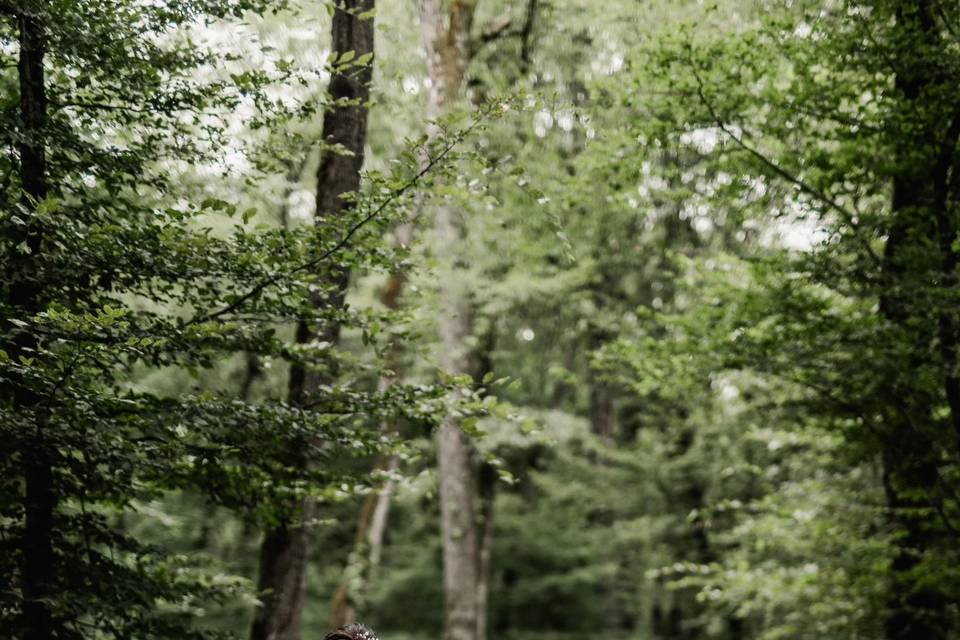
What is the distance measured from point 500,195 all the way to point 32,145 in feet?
23.0

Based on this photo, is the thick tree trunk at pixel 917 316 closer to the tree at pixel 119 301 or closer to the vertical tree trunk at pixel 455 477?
the tree at pixel 119 301

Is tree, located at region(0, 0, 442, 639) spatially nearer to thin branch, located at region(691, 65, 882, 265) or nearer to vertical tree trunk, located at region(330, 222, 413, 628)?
thin branch, located at region(691, 65, 882, 265)

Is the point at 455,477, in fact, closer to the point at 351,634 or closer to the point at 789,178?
the point at 789,178

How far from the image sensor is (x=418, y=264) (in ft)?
15.2

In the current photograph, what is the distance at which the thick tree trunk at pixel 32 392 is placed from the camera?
3576mm

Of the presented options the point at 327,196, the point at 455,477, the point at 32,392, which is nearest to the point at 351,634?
the point at 32,392

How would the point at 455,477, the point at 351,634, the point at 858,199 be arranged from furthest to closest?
the point at 455,477
the point at 858,199
the point at 351,634

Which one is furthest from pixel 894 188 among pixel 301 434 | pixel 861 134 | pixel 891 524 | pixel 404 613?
pixel 404 613

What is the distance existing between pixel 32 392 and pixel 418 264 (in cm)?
206

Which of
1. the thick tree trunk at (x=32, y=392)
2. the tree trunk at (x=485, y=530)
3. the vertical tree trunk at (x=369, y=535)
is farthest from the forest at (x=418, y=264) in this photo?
the tree trunk at (x=485, y=530)

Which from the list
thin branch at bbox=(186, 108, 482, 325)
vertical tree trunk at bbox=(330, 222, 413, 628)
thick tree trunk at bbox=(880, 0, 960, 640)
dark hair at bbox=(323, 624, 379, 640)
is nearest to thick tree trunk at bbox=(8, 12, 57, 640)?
thin branch at bbox=(186, 108, 482, 325)

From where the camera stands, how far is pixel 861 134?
6.01 metres

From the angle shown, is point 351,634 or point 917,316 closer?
point 351,634

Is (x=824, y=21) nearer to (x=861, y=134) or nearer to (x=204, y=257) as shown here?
(x=861, y=134)
